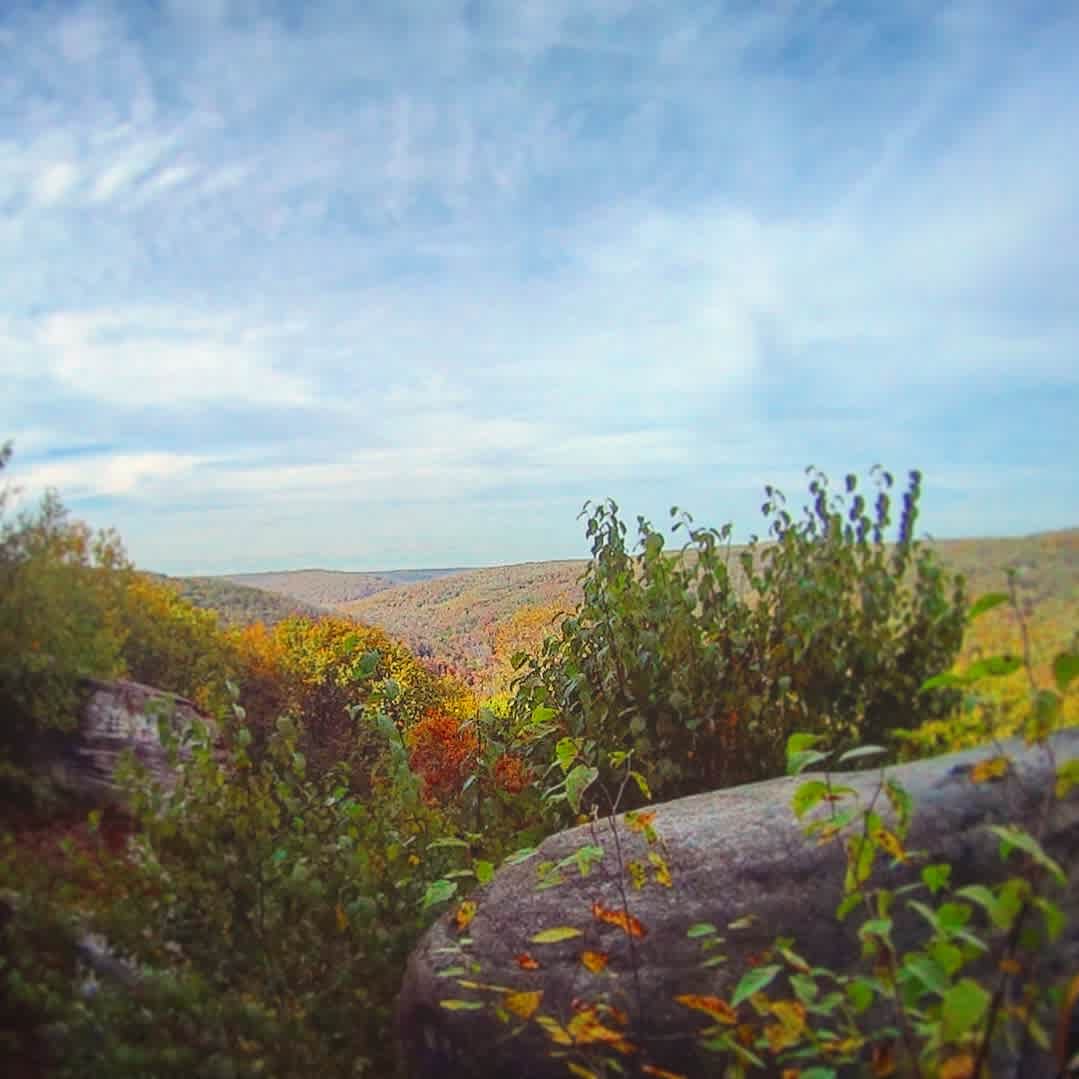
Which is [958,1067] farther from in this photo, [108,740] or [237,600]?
[237,600]

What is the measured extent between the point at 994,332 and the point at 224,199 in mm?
2422

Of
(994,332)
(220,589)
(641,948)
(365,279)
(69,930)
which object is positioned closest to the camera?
(69,930)

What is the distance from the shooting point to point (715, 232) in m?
3.79

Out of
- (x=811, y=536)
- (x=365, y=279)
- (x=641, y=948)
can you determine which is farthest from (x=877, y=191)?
(x=641, y=948)

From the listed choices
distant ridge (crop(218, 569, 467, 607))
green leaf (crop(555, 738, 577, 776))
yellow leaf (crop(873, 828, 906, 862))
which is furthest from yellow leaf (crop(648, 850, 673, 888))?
distant ridge (crop(218, 569, 467, 607))

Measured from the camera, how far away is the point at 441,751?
4234mm

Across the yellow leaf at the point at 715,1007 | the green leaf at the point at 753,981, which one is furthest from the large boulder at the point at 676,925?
the green leaf at the point at 753,981

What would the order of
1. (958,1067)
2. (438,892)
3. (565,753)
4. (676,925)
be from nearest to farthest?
1. (958,1067)
2. (676,925)
3. (438,892)
4. (565,753)

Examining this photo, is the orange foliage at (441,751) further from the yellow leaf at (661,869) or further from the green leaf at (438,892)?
the yellow leaf at (661,869)

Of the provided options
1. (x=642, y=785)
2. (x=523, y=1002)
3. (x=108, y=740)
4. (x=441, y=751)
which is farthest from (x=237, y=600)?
(x=523, y=1002)

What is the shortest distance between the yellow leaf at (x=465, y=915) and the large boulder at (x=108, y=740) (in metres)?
0.85

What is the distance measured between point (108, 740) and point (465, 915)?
3.44 feet

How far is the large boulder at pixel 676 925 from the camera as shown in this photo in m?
2.69

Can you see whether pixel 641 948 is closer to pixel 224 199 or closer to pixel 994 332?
pixel 994 332
